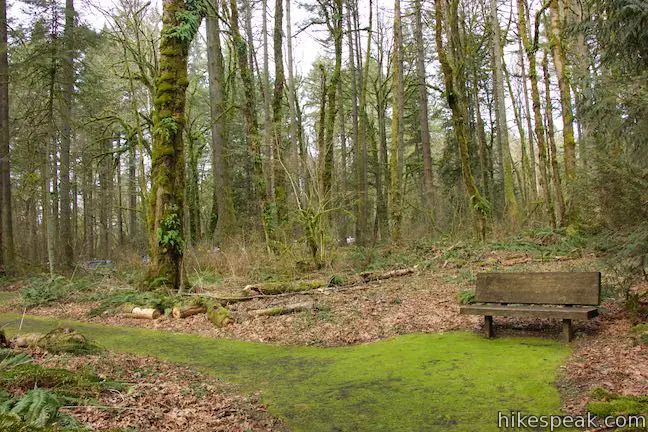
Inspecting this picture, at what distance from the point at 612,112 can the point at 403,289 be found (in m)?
5.40

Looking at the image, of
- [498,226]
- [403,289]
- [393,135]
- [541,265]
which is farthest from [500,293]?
[393,135]

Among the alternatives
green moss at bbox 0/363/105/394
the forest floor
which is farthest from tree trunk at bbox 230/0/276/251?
green moss at bbox 0/363/105/394

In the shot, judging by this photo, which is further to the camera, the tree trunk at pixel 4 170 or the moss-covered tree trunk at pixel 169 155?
the tree trunk at pixel 4 170

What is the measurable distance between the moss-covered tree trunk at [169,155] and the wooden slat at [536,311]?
6573 mm

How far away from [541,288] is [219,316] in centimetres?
519

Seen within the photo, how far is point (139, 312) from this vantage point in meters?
9.01

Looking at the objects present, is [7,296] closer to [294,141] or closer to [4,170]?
[4,170]

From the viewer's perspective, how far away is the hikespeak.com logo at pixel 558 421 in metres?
3.15

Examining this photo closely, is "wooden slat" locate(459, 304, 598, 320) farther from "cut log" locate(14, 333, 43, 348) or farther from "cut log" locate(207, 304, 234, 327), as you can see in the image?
"cut log" locate(14, 333, 43, 348)

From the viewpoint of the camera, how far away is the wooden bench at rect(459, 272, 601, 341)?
5637mm

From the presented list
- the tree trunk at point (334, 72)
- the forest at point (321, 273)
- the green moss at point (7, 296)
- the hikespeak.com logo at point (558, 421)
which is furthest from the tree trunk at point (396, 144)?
the hikespeak.com logo at point (558, 421)

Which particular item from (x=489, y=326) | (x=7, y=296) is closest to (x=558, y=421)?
(x=489, y=326)

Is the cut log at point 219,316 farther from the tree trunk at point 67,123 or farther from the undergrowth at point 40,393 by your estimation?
the tree trunk at point 67,123

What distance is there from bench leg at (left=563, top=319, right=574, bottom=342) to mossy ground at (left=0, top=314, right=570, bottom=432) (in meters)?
0.18
